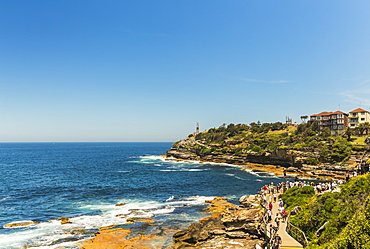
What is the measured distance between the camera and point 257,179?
6450 centimetres

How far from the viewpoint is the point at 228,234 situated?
2533cm

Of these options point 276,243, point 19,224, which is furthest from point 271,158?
point 19,224

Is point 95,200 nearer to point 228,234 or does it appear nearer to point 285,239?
point 228,234

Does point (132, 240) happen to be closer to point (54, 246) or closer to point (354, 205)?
point (54, 246)

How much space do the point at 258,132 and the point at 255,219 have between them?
361ft

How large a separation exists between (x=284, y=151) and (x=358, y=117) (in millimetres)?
46083

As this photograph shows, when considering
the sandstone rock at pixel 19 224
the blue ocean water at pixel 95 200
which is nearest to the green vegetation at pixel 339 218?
the blue ocean water at pixel 95 200

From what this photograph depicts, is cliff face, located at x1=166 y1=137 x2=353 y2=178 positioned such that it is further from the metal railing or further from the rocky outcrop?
the metal railing

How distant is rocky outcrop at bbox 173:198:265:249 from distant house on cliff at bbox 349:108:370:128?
9888 centimetres

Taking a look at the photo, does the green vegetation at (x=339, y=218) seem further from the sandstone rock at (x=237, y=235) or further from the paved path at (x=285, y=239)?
the sandstone rock at (x=237, y=235)

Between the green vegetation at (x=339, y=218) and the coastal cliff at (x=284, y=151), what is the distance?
3175 cm

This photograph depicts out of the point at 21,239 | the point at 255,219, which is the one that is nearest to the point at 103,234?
the point at 21,239

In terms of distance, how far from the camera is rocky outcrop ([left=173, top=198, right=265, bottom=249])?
23633mm

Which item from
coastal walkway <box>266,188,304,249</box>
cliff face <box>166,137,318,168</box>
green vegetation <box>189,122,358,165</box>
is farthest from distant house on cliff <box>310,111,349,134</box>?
coastal walkway <box>266,188,304,249</box>
